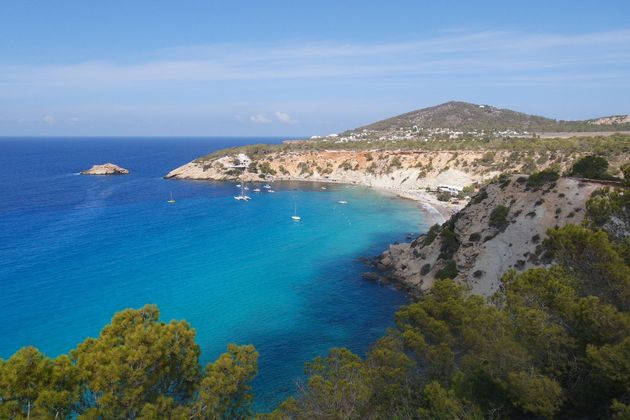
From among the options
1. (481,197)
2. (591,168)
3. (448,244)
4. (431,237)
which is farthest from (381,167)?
(591,168)

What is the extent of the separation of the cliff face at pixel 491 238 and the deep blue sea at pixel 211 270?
4795 millimetres

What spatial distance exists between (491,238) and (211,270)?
99.6 feet

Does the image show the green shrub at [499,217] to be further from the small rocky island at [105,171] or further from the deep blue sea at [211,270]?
the small rocky island at [105,171]

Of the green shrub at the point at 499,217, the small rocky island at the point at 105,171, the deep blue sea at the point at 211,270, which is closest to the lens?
the deep blue sea at the point at 211,270

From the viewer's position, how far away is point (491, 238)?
4066 cm

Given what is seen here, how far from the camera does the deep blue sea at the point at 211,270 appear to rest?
105 ft

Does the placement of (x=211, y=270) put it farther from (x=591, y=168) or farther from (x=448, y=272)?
(x=591, y=168)

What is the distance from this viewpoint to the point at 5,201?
272 feet

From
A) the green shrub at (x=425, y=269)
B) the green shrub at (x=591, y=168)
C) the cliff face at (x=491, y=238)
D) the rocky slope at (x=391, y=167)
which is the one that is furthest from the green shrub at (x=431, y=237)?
the rocky slope at (x=391, y=167)

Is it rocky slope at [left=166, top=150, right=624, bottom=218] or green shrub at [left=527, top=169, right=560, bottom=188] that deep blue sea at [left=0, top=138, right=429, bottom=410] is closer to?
green shrub at [left=527, top=169, right=560, bottom=188]

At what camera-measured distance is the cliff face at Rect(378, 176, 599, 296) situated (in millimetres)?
36781

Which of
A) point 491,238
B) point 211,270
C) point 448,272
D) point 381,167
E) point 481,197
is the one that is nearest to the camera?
point 448,272

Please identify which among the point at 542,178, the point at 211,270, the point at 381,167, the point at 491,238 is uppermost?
the point at 542,178

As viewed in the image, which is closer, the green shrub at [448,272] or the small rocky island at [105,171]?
the green shrub at [448,272]
